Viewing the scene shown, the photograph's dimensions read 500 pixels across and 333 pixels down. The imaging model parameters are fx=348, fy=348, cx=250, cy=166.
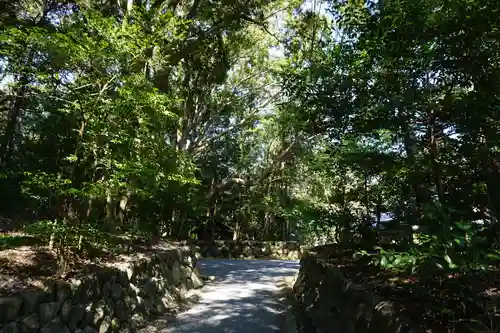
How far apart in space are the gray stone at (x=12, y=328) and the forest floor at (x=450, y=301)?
3.01m

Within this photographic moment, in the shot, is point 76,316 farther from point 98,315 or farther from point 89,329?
point 98,315

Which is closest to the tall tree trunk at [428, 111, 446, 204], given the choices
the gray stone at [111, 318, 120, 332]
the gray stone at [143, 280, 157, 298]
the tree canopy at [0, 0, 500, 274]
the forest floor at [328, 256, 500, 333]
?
the tree canopy at [0, 0, 500, 274]

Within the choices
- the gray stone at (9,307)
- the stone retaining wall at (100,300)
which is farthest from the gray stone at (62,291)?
the gray stone at (9,307)

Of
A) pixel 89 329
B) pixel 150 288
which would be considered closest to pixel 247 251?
pixel 150 288

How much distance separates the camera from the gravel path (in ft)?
16.4

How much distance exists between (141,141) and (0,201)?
6408 millimetres

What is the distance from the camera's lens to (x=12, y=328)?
2.70 meters

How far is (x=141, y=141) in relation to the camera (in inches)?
217

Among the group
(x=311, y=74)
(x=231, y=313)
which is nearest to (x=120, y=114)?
(x=311, y=74)

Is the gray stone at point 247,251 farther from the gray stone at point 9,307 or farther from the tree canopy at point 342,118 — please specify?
the gray stone at point 9,307

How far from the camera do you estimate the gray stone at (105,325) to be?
392 centimetres

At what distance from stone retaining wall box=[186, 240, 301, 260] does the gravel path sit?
19.3ft

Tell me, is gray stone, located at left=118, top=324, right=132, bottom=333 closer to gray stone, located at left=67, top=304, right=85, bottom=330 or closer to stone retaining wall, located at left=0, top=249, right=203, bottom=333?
stone retaining wall, located at left=0, top=249, right=203, bottom=333

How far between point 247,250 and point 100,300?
12.1m
